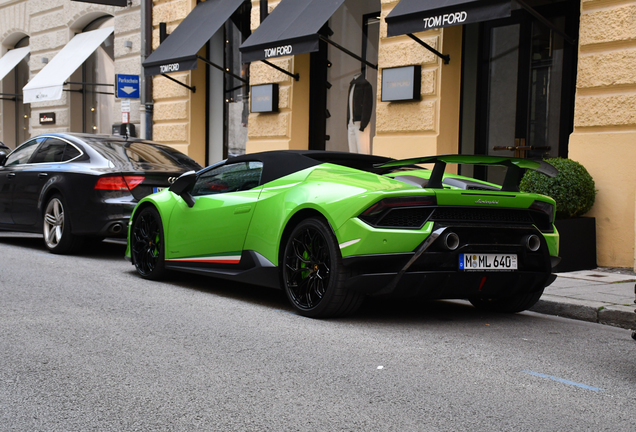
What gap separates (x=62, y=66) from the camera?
19219 millimetres

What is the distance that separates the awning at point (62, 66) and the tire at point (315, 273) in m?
14.2

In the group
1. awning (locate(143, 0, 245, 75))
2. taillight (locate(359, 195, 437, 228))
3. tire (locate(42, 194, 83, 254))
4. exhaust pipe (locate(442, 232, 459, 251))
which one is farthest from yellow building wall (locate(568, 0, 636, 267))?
awning (locate(143, 0, 245, 75))

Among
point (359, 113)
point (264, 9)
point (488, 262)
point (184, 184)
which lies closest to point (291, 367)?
point (488, 262)

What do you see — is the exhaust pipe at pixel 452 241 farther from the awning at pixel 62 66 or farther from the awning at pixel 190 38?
the awning at pixel 62 66

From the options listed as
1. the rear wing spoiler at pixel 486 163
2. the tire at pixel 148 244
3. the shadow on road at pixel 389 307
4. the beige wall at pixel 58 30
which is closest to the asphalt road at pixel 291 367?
the shadow on road at pixel 389 307

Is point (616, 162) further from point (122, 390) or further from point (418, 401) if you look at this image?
point (122, 390)

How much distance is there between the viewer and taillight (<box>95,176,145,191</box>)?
28.8 feet

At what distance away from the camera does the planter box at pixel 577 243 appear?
8327 mm

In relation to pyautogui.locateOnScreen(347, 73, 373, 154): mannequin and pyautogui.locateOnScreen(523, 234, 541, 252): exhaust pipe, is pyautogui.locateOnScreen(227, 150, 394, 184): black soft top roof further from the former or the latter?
pyautogui.locateOnScreen(347, 73, 373, 154): mannequin

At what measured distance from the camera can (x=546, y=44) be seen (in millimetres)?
10383

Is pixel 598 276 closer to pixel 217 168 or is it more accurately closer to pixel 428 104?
pixel 428 104

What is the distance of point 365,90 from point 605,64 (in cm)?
511

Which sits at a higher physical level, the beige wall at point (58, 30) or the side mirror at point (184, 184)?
the beige wall at point (58, 30)

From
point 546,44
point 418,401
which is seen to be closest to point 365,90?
point 546,44
